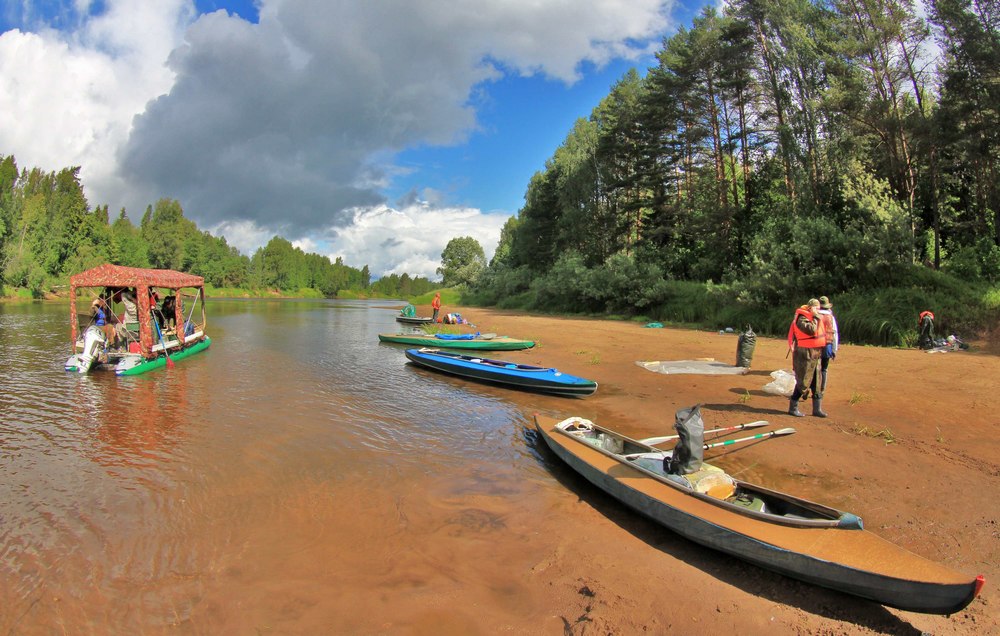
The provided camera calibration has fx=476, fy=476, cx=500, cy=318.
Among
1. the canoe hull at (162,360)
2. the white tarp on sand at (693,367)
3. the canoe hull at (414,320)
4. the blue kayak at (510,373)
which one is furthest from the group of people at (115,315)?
the canoe hull at (414,320)

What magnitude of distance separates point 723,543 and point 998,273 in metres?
22.5

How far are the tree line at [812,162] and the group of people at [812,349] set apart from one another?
36.2ft

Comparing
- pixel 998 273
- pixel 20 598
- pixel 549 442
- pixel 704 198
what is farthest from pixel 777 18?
pixel 20 598

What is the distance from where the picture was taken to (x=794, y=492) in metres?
6.67

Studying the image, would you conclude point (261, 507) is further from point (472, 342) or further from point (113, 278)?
point (472, 342)

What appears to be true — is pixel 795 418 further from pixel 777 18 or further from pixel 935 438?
pixel 777 18

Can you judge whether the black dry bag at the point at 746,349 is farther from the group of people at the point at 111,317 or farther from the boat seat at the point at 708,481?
the group of people at the point at 111,317

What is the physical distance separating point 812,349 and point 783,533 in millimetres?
6042

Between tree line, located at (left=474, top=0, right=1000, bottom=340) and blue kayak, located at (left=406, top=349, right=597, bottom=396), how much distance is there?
13355 mm

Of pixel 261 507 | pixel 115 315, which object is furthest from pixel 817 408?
pixel 115 315

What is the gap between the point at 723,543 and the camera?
4.86 meters

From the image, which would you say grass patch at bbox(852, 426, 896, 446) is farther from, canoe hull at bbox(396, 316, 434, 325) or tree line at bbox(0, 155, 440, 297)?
tree line at bbox(0, 155, 440, 297)

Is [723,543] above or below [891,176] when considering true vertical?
below

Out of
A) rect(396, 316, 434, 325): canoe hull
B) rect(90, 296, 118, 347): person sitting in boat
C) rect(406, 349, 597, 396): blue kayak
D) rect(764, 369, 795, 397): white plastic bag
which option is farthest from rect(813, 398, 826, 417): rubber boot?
rect(396, 316, 434, 325): canoe hull
